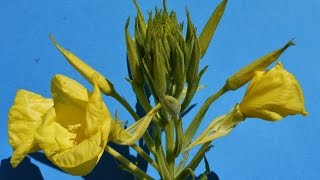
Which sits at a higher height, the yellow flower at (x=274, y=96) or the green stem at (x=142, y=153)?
the yellow flower at (x=274, y=96)

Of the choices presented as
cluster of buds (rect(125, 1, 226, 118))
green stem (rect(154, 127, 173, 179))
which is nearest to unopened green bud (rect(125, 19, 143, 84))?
cluster of buds (rect(125, 1, 226, 118))

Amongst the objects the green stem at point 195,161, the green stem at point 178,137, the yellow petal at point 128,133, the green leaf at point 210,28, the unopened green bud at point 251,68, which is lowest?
the green stem at point 195,161

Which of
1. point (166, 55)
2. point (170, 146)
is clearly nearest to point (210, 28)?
point (166, 55)

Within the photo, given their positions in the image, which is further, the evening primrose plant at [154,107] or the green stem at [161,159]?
the green stem at [161,159]

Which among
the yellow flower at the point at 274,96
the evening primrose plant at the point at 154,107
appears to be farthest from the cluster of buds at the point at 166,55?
the yellow flower at the point at 274,96

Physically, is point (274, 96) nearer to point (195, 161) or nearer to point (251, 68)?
point (251, 68)

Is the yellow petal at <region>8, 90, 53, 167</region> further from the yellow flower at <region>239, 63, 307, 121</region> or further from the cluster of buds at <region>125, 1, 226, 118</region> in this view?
the yellow flower at <region>239, 63, 307, 121</region>

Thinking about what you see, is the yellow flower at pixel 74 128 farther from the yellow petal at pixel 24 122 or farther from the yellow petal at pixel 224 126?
the yellow petal at pixel 224 126

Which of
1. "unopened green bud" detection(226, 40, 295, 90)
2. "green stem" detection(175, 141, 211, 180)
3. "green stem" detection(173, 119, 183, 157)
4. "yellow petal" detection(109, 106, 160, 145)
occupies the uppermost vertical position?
"unopened green bud" detection(226, 40, 295, 90)
